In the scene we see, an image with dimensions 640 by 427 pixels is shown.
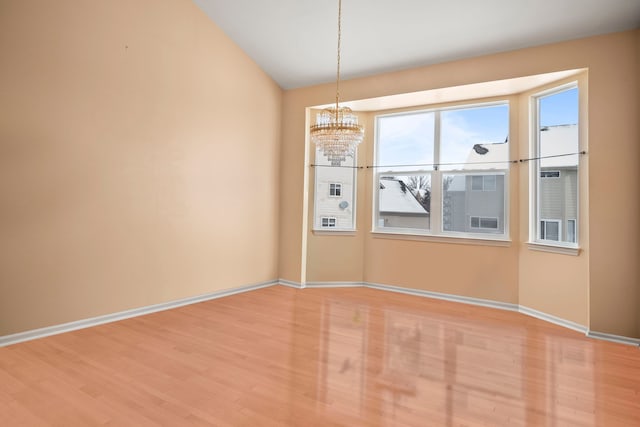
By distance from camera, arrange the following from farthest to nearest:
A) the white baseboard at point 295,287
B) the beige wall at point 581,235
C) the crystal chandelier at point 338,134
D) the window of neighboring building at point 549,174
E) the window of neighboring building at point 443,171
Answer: the window of neighboring building at point 443,171, the window of neighboring building at point 549,174, the beige wall at point 581,235, the crystal chandelier at point 338,134, the white baseboard at point 295,287

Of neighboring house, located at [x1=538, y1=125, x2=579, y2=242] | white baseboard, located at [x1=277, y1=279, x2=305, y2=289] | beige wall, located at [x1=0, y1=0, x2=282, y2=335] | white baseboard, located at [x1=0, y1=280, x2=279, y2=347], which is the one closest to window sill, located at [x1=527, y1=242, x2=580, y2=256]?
neighboring house, located at [x1=538, y1=125, x2=579, y2=242]

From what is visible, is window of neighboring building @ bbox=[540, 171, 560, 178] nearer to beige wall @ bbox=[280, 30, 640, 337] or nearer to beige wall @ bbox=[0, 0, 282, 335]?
beige wall @ bbox=[280, 30, 640, 337]

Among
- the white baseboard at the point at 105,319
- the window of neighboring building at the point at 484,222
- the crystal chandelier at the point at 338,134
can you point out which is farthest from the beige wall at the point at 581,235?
the crystal chandelier at the point at 338,134

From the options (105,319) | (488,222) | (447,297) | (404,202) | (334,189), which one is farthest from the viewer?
(334,189)

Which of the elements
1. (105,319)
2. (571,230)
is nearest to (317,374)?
(105,319)

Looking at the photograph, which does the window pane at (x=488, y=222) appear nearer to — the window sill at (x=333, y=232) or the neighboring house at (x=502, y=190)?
the neighboring house at (x=502, y=190)

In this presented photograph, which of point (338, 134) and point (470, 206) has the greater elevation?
point (338, 134)

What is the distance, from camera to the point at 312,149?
566 centimetres

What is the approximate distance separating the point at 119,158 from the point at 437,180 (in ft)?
13.2

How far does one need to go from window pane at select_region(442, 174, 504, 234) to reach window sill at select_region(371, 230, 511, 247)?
0.46 ft

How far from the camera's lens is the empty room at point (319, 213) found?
8.04 ft

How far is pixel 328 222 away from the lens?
567 cm

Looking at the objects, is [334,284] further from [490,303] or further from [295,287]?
[490,303]

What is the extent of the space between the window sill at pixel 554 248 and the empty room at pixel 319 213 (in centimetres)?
2
